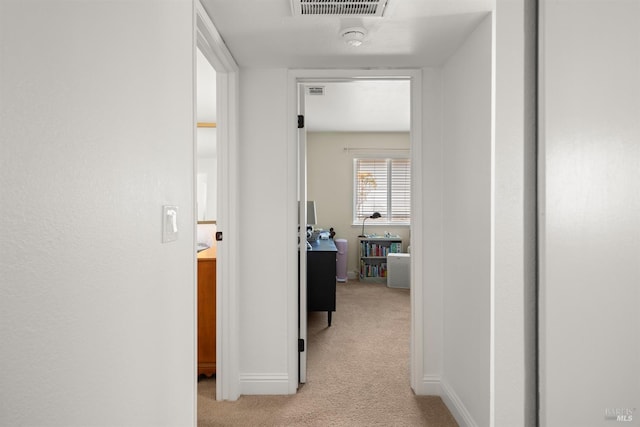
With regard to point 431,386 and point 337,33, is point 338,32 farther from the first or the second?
point 431,386

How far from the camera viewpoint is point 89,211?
771mm

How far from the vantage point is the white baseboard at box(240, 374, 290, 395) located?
93.7 inches

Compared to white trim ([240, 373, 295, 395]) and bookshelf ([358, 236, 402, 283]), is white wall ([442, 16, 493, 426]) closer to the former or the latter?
white trim ([240, 373, 295, 395])

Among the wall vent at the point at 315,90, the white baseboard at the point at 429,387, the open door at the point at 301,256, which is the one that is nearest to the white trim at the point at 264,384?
the open door at the point at 301,256

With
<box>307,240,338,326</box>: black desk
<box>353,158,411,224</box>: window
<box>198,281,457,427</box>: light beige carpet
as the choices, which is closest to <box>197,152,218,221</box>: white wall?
<box>307,240,338,326</box>: black desk

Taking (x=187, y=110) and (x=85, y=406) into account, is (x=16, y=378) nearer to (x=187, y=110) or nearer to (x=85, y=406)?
(x=85, y=406)

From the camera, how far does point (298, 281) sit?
8.27ft

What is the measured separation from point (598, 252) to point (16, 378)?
3.84 feet

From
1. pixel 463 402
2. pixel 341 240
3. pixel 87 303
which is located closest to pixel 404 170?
pixel 341 240

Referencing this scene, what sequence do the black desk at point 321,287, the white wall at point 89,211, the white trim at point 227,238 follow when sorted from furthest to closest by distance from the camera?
the black desk at point 321,287 → the white trim at point 227,238 → the white wall at point 89,211

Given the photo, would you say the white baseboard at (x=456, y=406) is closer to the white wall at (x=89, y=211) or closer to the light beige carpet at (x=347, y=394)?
the light beige carpet at (x=347, y=394)

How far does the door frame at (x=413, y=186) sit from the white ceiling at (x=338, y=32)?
0.18ft

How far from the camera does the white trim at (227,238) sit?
2.26m

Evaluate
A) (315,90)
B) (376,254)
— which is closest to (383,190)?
(376,254)
